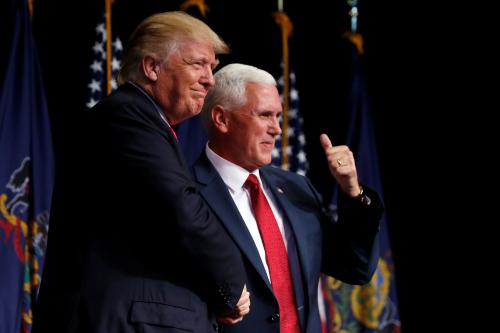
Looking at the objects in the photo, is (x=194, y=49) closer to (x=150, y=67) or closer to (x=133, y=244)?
(x=150, y=67)

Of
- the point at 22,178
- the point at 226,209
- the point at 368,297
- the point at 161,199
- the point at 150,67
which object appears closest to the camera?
the point at 161,199

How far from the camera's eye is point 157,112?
5.07 ft

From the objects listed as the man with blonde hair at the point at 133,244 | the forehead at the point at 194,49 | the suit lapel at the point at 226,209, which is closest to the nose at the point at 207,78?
the forehead at the point at 194,49

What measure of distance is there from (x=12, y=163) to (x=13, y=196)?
145 mm

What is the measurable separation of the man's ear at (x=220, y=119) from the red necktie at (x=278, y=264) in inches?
10.8

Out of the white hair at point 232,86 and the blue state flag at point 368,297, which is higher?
the white hair at point 232,86

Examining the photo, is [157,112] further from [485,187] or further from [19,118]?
[485,187]

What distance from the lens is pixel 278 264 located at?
192cm

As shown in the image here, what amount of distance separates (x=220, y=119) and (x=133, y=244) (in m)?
0.79

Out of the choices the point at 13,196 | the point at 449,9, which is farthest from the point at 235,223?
the point at 449,9

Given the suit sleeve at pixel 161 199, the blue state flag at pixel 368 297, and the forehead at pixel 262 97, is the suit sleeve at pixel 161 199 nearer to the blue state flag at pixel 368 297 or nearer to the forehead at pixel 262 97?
the forehead at pixel 262 97

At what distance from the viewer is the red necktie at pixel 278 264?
1894 millimetres

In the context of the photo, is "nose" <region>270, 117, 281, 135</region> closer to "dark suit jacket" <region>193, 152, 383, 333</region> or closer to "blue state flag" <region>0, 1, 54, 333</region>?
"dark suit jacket" <region>193, 152, 383, 333</region>

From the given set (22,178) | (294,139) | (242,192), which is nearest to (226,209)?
(242,192)
